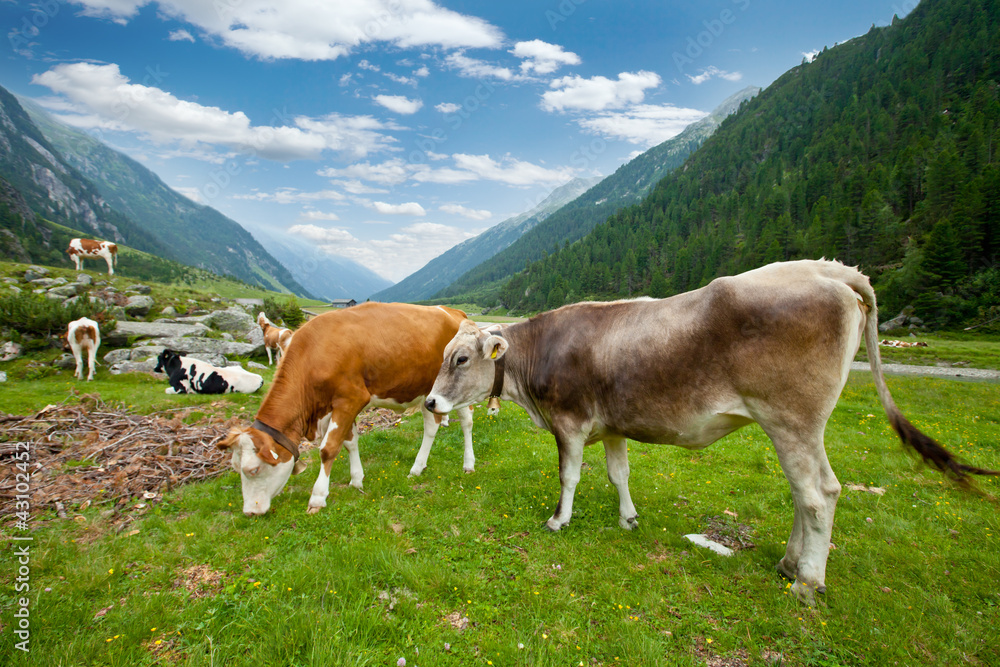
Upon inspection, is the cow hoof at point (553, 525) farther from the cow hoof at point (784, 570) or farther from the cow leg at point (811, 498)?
the cow leg at point (811, 498)

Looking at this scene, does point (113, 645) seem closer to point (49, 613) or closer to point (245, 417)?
point (49, 613)

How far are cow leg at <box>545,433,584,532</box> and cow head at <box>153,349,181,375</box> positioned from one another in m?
15.8

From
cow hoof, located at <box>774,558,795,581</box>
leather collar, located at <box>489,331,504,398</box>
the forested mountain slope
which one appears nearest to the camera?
cow hoof, located at <box>774,558,795,581</box>

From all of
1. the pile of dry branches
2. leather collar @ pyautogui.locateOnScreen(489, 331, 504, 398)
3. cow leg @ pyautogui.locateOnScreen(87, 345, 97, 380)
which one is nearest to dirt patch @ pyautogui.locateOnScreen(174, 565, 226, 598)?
the pile of dry branches

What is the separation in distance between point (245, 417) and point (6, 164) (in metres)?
249

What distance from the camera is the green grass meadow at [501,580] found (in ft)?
13.1

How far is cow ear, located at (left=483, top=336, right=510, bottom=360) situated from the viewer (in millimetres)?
6180

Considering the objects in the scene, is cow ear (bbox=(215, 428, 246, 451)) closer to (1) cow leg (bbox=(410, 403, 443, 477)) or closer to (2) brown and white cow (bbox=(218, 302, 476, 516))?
(2) brown and white cow (bbox=(218, 302, 476, 516))

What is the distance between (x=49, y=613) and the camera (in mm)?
4273

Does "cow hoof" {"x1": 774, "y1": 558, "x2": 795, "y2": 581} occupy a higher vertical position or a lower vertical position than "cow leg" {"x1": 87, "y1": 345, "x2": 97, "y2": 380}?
lower

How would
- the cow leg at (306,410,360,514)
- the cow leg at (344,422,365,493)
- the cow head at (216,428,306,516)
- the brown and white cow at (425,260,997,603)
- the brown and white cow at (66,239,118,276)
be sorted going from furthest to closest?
the brown and white cow at (66,239,118,276), the cow leg at (344,422,365,493), the cow leg at (306,410,360,514), the cow head at (216,428,306,516), the brown and white cow at (425,260,997,603)

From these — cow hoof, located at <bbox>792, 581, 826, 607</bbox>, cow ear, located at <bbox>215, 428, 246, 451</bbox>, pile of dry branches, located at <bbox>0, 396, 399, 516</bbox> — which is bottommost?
cow hoof, located at <bbox>792, 581, 826, 607</bbox>

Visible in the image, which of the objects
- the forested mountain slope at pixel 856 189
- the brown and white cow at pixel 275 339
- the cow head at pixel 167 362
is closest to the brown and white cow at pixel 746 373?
the cow head at pixel 167 362

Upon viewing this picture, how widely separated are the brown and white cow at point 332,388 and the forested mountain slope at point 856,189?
6962 centimetres
